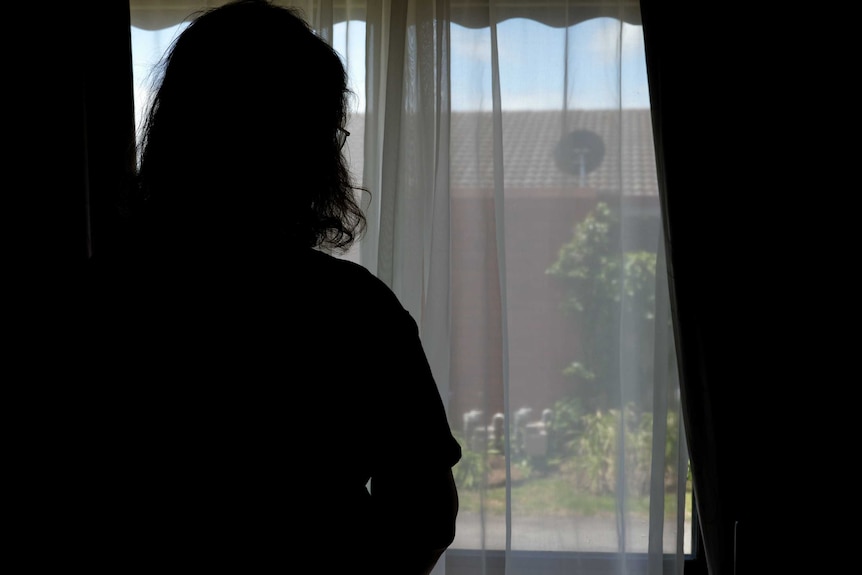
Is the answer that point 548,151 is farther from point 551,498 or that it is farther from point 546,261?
point 551,498

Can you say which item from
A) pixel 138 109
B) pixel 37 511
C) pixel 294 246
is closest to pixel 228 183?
pixel 294 246

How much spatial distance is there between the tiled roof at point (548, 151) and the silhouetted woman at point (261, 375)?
3.09 feet

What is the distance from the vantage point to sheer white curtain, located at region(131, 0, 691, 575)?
1.59 meters

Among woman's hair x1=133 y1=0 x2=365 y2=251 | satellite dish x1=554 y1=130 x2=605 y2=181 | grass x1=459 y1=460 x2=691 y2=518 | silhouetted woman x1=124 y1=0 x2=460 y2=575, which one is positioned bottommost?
grass x1=459 y1=460 x2=691 y2=518

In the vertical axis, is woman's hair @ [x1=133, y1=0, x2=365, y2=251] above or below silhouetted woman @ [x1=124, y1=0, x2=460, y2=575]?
above

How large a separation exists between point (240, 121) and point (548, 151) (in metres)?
1.04

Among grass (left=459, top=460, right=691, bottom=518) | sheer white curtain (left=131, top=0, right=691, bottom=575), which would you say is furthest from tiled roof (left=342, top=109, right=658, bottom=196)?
grass (left=459, top=460, right=691, bottom=518)

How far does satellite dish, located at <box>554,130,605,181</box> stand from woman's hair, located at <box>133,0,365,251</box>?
989 millimetres

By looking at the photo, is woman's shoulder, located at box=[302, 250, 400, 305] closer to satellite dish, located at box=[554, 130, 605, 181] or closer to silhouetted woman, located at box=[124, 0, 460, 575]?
silhouetted woman, located at box=[124, 0, 460, 575]

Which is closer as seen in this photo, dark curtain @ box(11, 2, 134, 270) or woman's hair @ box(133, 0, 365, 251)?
woman's hair @ box(133, 0, 365, 251)

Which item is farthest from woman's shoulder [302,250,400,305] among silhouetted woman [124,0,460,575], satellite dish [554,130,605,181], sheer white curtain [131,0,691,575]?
satellite dish [554,130,605,181]

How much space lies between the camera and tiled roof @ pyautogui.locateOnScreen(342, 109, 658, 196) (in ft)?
5.28

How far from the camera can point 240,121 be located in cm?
68

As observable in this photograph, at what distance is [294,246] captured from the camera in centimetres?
66
